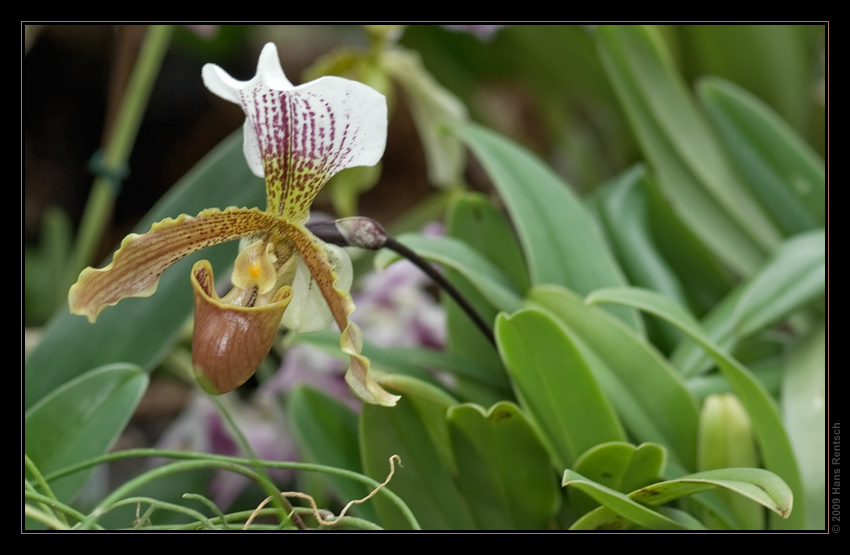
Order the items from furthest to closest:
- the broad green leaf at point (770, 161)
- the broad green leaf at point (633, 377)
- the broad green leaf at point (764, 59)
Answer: the broad green leaf at point (764, 59) → the broad green leaf at point (770, 161) → the broad green leaf at point (633, 377)

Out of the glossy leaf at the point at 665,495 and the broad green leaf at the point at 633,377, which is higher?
the broad green leaf at the point at 633,377

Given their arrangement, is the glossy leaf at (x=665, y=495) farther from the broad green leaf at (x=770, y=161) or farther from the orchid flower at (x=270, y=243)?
the broad green leaf at (x=770, y=161)

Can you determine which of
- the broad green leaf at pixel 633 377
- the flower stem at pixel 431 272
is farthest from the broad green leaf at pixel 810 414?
the flower stem at pixel 431 272

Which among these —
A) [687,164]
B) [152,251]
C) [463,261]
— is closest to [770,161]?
[687,164]

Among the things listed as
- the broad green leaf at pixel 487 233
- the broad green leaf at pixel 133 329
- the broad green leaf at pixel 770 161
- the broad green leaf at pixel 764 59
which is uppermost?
the broad green leaf at pixel 764 59

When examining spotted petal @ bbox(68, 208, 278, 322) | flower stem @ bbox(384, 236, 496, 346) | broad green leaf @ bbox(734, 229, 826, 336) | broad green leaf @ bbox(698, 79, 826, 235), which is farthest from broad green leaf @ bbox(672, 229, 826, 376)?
spotted petal @ bbox(68, 208, 278, 322)

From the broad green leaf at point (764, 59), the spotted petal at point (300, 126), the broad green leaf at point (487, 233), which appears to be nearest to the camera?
the spotted petal at point (300, 126)

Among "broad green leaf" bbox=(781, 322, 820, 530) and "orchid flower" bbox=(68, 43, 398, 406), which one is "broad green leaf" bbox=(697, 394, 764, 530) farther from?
"orchid flower" bbox=(68, 43, 398, 406)
